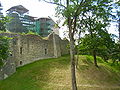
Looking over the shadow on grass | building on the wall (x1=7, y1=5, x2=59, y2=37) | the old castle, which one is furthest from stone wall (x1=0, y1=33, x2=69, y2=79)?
building on the wall (x1=7, y1=5, x2=59, y2=37)

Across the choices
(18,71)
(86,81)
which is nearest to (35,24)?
(18,71)

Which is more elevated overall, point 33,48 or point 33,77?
point 33,48

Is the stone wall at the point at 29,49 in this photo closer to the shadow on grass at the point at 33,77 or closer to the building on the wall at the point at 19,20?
the shadow on grass at the point at 33,77

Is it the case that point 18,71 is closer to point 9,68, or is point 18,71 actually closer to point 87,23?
point 9,68

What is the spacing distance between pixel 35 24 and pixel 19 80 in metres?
29.5

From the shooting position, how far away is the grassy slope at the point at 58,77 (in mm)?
17859

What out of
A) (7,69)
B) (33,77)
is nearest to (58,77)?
(33,77)

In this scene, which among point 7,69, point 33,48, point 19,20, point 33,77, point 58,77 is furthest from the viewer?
point 19,20

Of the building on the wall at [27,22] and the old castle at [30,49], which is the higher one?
the building on the wall at [27,22]

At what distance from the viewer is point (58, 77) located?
1978 cm

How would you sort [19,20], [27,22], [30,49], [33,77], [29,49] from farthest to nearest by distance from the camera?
[27,22]
[19,20]
[30,49]
[29,49]
[33,77]

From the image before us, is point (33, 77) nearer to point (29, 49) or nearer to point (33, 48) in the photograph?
point (29, 49)

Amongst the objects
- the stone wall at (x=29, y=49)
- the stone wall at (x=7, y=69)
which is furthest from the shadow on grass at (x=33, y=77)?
the stone wall at (x=29, y=49)

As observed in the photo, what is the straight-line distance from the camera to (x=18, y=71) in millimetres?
21266
